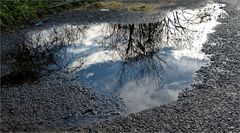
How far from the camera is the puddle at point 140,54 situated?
7059 mm

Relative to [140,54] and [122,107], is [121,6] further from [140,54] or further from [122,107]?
[122,107]

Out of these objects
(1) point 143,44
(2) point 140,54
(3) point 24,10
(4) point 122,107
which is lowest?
(4) point 122,107

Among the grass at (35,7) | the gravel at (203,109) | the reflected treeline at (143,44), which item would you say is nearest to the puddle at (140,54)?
the reflected treeline at (143,44)

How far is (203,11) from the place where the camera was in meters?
11.2

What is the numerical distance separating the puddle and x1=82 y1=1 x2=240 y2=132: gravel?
0.90ft

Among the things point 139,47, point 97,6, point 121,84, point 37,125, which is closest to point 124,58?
point 139,47

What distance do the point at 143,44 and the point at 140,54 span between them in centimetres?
58

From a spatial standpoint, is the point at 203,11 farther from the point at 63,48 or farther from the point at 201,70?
the point at 63,48

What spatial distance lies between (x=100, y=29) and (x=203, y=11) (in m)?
3.46

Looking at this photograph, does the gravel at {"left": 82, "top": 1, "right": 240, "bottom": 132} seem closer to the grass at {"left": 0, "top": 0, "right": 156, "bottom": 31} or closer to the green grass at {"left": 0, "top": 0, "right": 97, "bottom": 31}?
the grass at {"left": 0, "top": 0, "right": 156, "bottom": 31}

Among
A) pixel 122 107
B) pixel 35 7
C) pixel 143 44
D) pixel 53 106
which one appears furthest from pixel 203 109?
pixel 35 7

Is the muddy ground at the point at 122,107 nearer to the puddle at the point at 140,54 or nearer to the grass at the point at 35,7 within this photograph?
the puddle at the point at 140,54

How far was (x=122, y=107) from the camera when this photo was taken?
6363mm

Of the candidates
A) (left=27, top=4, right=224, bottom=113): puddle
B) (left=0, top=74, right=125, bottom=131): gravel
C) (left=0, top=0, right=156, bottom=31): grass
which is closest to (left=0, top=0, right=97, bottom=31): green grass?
(left=0, top=0, right=156, bottom=31): grass
